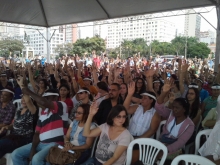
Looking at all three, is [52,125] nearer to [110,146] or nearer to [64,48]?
[110,146]

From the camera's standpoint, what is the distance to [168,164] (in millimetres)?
2539

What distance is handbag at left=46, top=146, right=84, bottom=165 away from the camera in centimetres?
251

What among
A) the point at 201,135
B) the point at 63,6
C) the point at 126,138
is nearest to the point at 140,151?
the point at 126,138

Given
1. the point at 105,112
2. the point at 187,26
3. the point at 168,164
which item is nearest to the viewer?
the point at 168,164

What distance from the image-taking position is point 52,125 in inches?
111

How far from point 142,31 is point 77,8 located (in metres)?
79.1

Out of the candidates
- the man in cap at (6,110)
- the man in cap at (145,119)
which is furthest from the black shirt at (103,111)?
the man in cap at (6,110)


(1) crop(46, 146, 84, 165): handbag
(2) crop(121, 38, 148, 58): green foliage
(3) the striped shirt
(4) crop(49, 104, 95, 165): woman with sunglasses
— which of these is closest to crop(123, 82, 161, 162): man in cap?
(4) crop(49, 104, 95, 165): woman with sunglasses

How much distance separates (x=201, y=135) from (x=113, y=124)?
1.07 metres

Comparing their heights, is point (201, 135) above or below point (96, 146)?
above

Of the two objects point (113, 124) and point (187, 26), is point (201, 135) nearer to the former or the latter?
point (113, 124)

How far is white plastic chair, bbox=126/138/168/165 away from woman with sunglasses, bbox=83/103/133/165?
0.18 feet

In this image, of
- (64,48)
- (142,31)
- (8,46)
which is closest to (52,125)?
(8,46)

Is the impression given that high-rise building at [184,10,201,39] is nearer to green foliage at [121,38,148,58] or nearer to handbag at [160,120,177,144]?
green foliage at [121,38,148,58]
